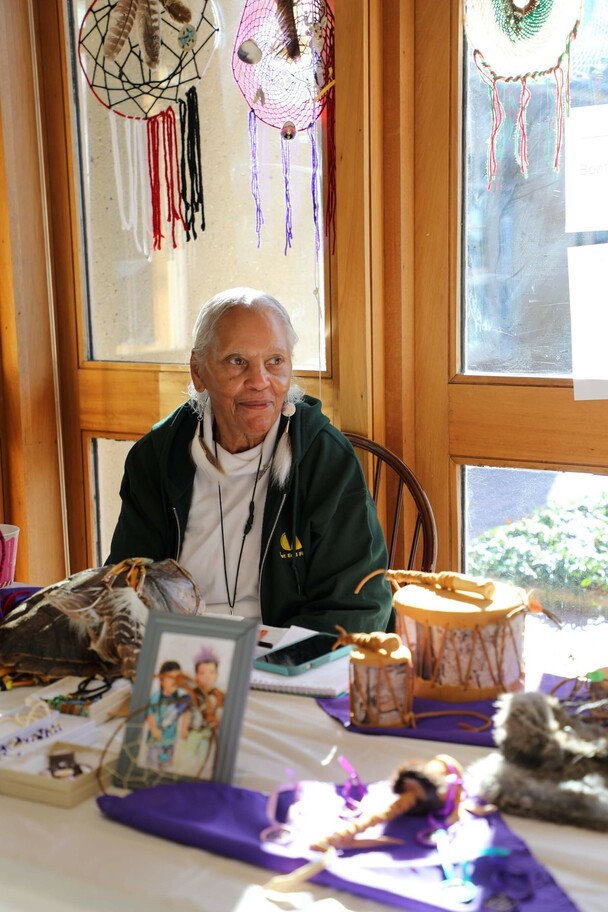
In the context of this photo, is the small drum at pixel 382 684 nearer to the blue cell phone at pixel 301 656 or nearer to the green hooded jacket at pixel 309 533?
the blue cell phone at pixel 301 656

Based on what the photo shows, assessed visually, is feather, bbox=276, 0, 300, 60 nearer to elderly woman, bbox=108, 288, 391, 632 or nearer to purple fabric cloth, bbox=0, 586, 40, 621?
elderly woman, bbox=108, 288, 391, 632

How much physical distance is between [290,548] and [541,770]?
1.01 meters

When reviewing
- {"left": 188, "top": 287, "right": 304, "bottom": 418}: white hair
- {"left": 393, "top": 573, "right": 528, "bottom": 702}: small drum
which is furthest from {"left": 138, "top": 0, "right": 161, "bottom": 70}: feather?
{"left": 393, "top": 573, "right": 528, "bottom": 702}: small drum

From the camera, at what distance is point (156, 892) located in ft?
2.99

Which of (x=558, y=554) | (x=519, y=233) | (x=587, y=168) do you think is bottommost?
(x=558, y=554)

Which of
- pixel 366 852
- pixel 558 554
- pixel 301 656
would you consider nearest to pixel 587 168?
pixel 558 554

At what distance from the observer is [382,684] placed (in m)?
1.22

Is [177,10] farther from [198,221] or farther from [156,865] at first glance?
[156,865]

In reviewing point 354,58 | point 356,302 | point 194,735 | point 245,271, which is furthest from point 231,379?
point 194,735

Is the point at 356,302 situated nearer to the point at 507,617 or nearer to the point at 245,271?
the point at 245,271

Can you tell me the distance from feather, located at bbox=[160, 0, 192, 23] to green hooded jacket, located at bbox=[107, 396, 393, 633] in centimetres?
126

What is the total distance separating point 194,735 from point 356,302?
154 centimetres

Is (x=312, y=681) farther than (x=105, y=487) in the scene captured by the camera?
No

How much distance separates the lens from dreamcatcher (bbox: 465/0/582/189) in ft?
7.15
